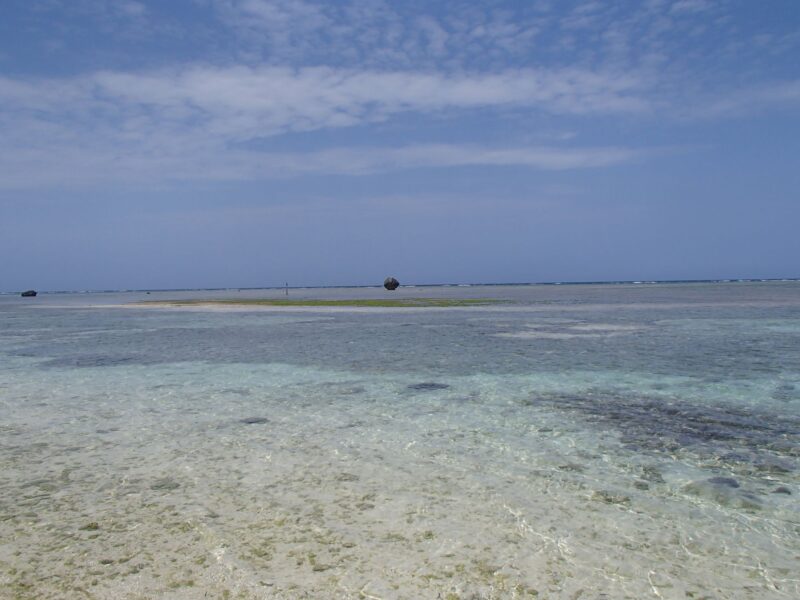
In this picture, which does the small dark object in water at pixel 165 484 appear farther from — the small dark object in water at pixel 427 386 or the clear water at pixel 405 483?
the small dark object in water at pixel 427 386

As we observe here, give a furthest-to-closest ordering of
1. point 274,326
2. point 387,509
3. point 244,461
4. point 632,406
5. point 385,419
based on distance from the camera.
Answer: point 274,326 → point 632,406 → point 385,419 → point 244,461 → point 387,509

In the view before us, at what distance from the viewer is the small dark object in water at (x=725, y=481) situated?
6.73 meters

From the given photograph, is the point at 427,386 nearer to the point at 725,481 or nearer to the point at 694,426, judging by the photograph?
the point at 694,426

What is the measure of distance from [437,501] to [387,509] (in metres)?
0.58

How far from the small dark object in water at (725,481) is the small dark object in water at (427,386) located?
21.8 feet

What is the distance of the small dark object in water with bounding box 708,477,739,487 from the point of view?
22.1ft

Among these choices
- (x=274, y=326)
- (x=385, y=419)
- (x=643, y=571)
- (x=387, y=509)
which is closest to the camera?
(x=643, y=571)

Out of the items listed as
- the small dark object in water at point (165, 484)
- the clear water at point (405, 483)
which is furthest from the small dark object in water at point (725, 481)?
the small dark object in water at point (165, 484)

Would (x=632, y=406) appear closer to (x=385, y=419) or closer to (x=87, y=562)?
(x=385, y=419)

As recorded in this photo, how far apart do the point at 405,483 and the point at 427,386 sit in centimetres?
636

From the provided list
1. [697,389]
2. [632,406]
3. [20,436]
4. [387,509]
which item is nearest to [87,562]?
[387,509]

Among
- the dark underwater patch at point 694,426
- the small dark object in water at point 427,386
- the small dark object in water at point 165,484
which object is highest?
the small dark object in water at point 165,484

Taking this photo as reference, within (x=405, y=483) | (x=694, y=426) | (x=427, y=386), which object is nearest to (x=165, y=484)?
(x=405, y=483)

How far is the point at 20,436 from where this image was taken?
29.9 feet
